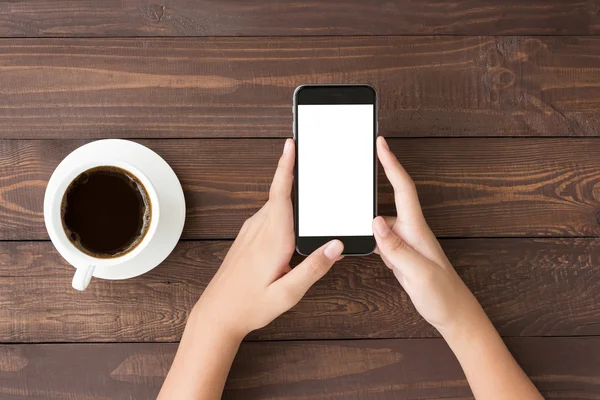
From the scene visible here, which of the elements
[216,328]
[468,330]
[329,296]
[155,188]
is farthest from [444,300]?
[155,188]

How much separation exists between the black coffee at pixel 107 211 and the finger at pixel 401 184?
29cm

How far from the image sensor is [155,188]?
729 mm

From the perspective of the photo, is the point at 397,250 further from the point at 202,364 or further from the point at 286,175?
the point at 202,364

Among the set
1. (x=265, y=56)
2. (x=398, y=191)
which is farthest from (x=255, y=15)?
(x=398, y=191)

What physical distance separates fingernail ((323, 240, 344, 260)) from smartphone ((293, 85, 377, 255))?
0.04 m

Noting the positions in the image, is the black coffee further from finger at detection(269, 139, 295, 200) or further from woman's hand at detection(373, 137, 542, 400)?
woman's hand at detection(373, 137, 542, 400)

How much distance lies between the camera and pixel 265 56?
771mm

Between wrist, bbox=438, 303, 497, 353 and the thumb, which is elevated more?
the thumb

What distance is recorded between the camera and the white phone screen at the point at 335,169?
70 centimetres

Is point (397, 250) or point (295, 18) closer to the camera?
point (397, 250)

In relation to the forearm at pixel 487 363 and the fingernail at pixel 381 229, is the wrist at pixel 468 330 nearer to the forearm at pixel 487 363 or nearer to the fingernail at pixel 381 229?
the forearm at pixel 487 363

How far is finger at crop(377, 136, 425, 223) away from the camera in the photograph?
2.27 ft

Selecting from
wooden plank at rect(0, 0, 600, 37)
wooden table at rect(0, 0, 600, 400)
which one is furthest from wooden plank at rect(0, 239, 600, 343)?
wooden plank at rect(0, 0, 600, 37)

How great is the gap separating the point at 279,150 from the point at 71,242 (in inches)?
11.2
